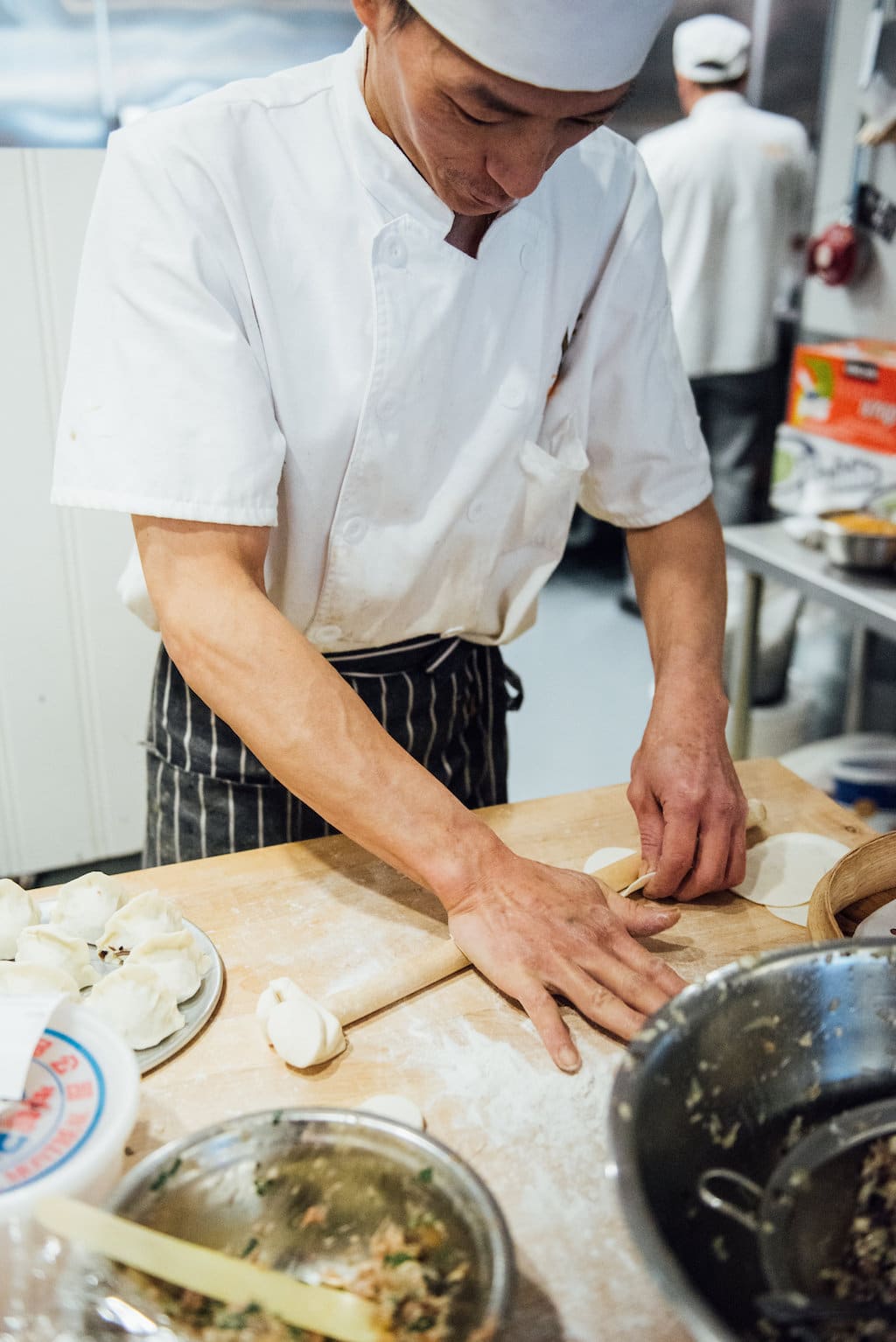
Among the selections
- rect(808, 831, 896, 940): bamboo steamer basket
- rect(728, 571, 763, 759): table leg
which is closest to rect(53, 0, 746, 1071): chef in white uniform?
rect(808, 831, 896, 940): bamboo steamer basket

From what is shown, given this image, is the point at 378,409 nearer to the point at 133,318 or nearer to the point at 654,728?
the point at 133,318

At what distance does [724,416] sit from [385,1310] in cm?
407

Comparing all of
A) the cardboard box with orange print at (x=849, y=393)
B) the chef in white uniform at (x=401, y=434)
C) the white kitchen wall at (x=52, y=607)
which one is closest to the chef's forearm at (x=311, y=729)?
the chef in white uniform at (x=401, y=434)

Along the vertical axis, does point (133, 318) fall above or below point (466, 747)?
above

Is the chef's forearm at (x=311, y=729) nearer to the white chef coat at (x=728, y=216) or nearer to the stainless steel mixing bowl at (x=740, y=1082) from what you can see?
the stainless steel mixing bowl at (x=740, y=1082)

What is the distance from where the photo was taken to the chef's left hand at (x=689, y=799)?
1271mm

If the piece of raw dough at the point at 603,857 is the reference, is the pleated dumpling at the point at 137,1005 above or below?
above

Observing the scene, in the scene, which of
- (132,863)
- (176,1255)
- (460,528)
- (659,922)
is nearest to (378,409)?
(460,528)

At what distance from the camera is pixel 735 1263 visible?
692 millimetres

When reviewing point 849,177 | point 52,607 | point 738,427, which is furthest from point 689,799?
point 738,427

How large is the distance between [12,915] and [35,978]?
132 millimetres

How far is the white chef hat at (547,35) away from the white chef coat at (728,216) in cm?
311

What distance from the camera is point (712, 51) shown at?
395cm

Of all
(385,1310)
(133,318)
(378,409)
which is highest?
(133,318)
